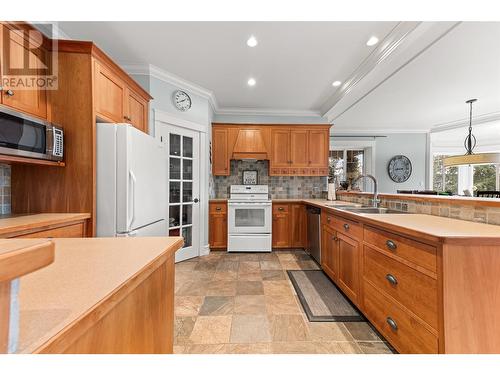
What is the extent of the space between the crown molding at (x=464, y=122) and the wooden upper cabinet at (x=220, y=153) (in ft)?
17.1

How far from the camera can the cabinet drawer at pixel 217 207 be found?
3867mm

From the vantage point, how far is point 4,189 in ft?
6.15

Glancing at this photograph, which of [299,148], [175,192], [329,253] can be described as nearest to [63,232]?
[175,192]

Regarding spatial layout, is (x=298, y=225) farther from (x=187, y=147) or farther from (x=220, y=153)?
(x=187, y=147)

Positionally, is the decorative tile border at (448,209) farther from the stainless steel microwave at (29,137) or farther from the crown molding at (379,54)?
the stainless steel microwave at (29,137)

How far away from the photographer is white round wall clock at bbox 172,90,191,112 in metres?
3.25

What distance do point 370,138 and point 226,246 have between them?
15.0 feet

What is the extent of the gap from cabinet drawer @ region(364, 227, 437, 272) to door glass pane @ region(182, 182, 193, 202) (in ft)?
8.14

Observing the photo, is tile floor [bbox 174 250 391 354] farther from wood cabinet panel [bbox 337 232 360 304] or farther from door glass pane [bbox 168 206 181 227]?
door glass pane [bbox 168 206 181 227]

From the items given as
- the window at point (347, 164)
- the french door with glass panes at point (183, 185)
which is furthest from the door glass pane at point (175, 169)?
the window at point (347, 164)

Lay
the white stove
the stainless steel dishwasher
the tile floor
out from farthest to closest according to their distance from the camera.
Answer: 1. the white stove
2. the stainless steel dishwasher
3. the tile floor

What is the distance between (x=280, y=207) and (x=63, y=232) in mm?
3002

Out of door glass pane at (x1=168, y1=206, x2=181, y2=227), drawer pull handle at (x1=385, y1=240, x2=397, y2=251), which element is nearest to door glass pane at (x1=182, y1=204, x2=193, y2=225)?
door glass pane at (x1=168, y1=206, x2=181, y2=227)
